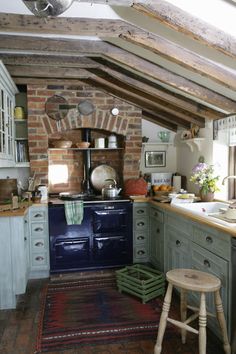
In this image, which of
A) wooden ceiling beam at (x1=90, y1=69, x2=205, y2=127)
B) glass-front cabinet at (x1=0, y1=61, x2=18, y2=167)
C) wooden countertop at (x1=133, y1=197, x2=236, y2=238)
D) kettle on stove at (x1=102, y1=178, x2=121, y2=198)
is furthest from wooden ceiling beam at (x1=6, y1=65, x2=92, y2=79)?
wooden countertop at (x1=133, y1=197, x2=236, y2=238)

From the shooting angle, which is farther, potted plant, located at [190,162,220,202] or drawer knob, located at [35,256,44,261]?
drawer knob, located at [35,256,44,261]

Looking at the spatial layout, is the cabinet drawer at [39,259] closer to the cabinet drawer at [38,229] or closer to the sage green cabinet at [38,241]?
the sage green cabinet at [38,241]

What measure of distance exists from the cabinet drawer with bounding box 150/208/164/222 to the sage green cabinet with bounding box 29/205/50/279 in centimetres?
125

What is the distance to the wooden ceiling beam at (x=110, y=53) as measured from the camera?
2.58 m

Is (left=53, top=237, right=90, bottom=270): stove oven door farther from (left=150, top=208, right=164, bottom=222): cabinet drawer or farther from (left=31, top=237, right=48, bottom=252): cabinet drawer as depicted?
(left=150, top=208, right=164, bottom=222): cabinet drawer

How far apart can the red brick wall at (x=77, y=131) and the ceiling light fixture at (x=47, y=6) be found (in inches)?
92.2

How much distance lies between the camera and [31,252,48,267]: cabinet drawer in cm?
341

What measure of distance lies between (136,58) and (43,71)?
1177 millimetres

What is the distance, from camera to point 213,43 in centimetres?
193

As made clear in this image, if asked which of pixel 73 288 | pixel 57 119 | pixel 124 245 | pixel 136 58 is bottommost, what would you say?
pixel 73 288

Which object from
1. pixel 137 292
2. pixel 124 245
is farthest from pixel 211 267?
pixel 124 245

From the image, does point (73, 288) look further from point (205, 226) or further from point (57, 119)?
point (57, 119)

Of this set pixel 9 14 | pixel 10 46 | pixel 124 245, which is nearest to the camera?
pixel 9 14

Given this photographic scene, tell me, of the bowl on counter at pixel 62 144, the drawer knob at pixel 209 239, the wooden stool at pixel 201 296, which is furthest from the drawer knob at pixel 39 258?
the drawer knob at pixel 209 239
